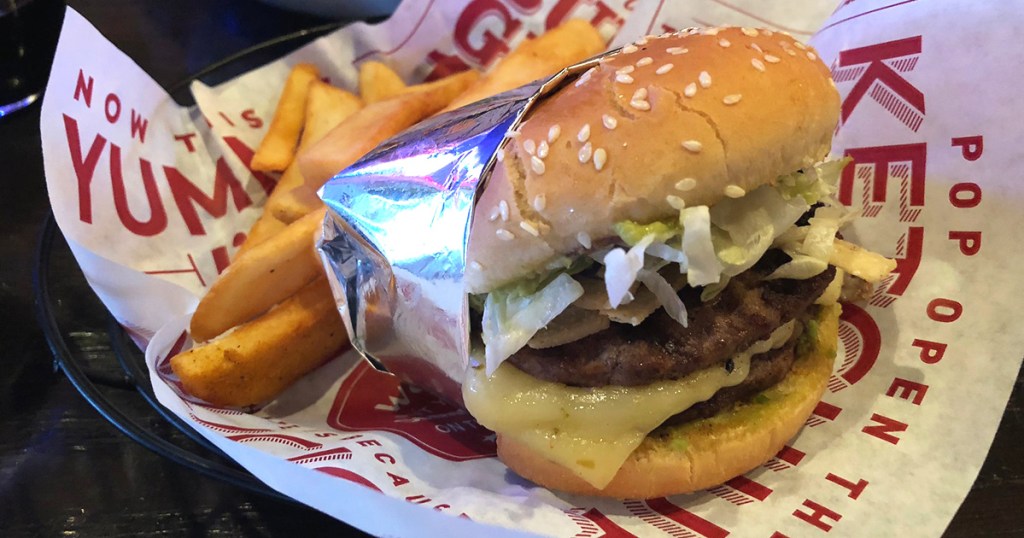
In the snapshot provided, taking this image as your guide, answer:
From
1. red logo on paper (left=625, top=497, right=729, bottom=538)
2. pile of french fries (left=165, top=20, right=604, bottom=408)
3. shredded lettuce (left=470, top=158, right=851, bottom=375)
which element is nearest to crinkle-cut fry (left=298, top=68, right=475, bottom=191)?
pile of french fries (left=165, top=20, right=604, bottom=408)

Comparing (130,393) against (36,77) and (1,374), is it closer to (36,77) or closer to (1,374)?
(1,374)

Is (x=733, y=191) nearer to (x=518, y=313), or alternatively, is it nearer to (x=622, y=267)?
(x=622, y=267)

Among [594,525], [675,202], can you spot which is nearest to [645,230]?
[675,202]

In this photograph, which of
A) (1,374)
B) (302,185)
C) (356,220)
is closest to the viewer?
(356,220)

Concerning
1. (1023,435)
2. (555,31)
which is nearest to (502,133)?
(555,31)

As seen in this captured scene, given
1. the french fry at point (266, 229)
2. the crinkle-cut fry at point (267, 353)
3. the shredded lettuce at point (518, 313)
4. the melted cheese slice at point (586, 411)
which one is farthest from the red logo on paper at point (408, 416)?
the french fry at point (266, 229)

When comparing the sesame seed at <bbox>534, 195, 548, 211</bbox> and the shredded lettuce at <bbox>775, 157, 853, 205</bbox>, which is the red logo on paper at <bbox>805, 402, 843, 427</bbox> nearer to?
the shredded lettuce at <bbox>775, 157, 853, 205</bbox>
